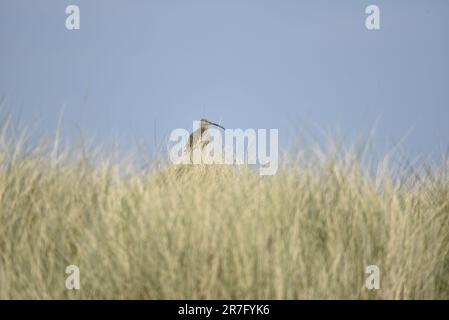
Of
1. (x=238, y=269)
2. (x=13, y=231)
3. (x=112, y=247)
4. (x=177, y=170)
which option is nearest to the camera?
(x=238, y=269)

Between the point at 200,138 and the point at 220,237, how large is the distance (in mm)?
5232

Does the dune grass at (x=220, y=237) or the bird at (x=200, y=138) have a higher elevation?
the bird at (x=200, y=138)

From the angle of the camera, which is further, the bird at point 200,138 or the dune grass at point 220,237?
the bird at point 200,138

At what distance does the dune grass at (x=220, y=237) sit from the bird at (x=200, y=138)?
3.79 metres

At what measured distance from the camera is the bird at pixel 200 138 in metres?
9.30

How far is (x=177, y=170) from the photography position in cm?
849

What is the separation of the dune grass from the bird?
379cm

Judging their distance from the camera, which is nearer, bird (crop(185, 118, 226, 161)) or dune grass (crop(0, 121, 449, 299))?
dune grass (crop(0, 121, 449, 299))

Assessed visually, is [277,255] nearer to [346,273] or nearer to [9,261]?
[346,273]

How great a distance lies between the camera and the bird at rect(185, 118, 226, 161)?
30.5 ft

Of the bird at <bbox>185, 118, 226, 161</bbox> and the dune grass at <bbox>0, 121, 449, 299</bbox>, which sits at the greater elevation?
the bird at <bbox>185, 118, 226, 161</bbox>
